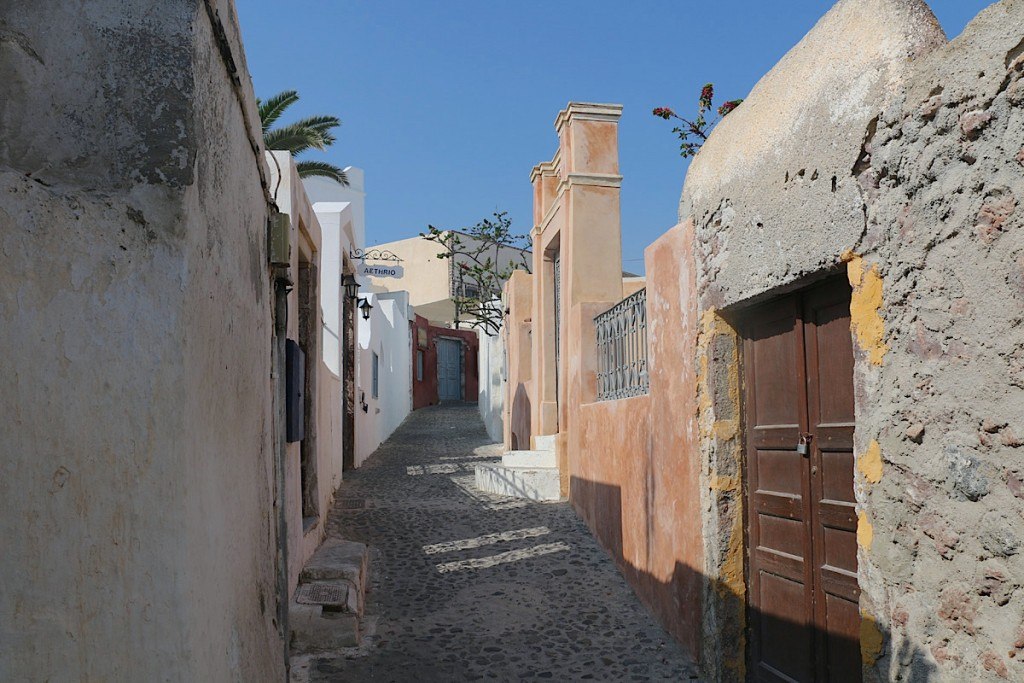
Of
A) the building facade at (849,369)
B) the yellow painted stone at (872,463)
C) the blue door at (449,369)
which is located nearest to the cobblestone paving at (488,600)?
the building facade at (849,369)

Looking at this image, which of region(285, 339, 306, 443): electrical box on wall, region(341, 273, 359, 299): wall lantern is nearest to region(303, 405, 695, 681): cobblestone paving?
region(285, 339, 306, 443): electrical box on wall

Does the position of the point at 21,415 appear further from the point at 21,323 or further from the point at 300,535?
the point at 300,535

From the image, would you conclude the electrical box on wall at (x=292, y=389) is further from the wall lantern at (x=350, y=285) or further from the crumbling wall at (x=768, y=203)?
the wall lantern at (x=350, y=285)

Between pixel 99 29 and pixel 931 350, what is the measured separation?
2523mm

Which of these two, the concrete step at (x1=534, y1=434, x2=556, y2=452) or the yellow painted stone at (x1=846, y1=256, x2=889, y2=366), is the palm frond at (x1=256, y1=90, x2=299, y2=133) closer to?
the concrete step at (x1=534, y1=434, x2=556, y2=452)

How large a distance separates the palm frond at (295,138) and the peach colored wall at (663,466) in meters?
8.52

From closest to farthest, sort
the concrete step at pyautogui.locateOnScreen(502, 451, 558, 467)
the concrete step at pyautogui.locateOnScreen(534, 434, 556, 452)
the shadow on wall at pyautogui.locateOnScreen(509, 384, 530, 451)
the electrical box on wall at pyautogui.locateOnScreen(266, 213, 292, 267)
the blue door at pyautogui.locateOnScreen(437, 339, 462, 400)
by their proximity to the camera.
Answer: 1. the electrical box on wall at pyautogui.locateOnScreen(266, 213, 292, 267)
2. the concrete step at pyautogui.locateOnScreen(502, 451, 558, 467)
3. the concrete step at pyautogui.locateOnScreen(534, 434, 556, 452)
4. the shadow on wall at pyautogui.locateOnScreen(509, 384, 530, 451)
5. the blue door at pyautogui.locateOnScreen(437, 339, 462, 400)

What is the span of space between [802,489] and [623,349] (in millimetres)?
3543

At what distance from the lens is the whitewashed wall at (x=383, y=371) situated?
1378cm

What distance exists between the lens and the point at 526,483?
9.55 m

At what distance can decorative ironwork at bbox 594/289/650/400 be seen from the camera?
6.51 meters

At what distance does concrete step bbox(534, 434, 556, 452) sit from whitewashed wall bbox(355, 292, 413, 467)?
318cm

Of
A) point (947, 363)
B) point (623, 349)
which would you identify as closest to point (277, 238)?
point (947, 363)

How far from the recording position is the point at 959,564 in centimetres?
255
